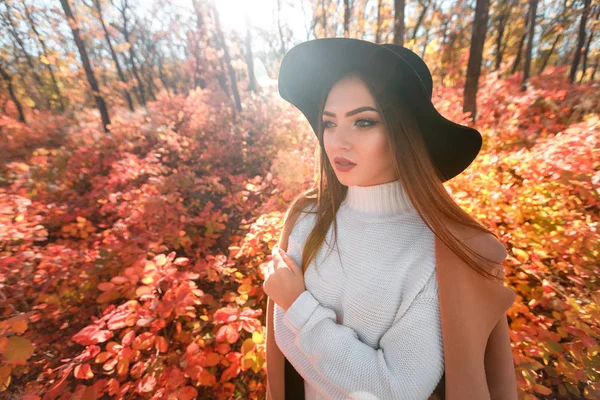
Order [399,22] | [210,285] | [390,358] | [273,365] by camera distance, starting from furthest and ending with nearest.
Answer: [399,22], [210,285], [273,365], [390,358]

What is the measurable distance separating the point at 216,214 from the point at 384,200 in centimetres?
337

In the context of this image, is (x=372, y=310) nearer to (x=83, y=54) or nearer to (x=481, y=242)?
(x=481, y=242)

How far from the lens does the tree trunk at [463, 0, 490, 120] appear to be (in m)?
6.02

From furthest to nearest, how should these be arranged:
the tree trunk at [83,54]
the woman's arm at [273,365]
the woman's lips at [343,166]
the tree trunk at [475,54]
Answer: the tree trunk at [83,54] → the tree trunk at [475,54] → the woman's arm at [273,365] → the woman's lips at [343,166]

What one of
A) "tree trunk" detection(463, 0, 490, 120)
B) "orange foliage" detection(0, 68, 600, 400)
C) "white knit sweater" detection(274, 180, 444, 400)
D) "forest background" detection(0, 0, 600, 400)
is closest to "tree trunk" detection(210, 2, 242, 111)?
"forest background" detection(0, 0, 600, 400)

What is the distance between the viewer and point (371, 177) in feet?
3.95

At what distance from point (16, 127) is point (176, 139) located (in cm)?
709

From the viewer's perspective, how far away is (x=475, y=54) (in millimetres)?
6238

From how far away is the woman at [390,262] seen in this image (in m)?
0.97

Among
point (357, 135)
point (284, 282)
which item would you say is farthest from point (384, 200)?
point (284, 282)

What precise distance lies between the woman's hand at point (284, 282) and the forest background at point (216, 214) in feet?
2.30

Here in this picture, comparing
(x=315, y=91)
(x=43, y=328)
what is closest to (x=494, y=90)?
(x=315, y=91)

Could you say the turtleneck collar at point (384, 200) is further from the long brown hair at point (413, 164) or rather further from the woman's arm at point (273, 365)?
the woman's arm at point (273, 365)

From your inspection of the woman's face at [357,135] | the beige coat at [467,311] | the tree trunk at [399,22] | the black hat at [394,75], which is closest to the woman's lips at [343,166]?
the woman's face at [357,135]
